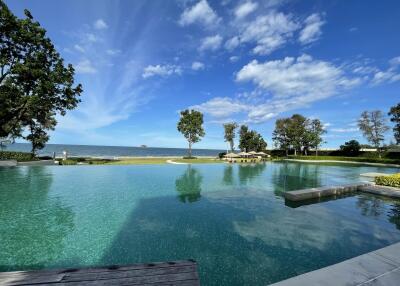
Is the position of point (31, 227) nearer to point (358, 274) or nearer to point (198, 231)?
point (198, 231)

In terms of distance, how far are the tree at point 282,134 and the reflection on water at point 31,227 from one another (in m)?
56.5

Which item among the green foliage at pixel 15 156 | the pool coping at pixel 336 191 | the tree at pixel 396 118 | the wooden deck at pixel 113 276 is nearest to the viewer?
the wooden deck at pixel 113 276

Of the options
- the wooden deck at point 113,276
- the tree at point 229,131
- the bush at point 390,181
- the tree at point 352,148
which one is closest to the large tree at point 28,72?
the wooden deck at point 113,276

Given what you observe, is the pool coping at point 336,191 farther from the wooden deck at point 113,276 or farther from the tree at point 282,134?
the tree at point 282,134

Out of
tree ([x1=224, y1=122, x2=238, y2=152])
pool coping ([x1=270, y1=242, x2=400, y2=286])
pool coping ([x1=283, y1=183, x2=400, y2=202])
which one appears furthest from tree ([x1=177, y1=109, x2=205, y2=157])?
pool coping ([x1=270, y1=242, x2=400, y2=286])

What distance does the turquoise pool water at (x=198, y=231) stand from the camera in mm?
→ 5945

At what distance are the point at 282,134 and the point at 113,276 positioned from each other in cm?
6251

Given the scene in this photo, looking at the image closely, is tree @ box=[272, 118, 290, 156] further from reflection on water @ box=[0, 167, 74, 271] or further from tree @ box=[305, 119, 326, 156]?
reflection on water @ box=[0, 167, 74, 271]

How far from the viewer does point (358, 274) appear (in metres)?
4.36

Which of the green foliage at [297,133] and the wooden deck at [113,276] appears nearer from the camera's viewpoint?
the wooden deck at [113,276]

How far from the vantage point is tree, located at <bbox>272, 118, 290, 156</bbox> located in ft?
199

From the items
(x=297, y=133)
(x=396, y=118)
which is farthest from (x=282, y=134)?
(x=396, y=118)

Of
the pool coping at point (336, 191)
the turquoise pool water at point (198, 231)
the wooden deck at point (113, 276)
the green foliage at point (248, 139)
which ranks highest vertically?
the green foliage at point (248, 139)

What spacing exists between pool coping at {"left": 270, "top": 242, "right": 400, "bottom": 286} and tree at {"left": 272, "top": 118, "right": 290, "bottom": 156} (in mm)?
57538
